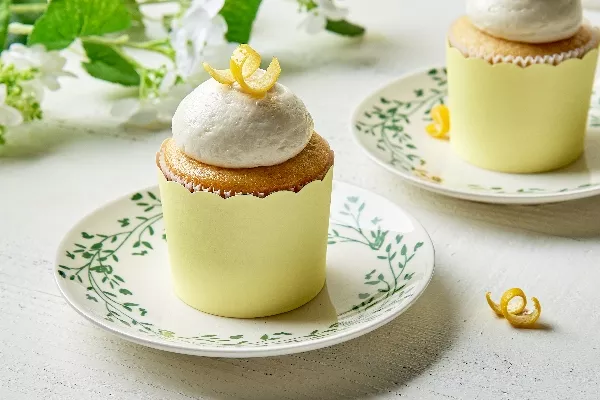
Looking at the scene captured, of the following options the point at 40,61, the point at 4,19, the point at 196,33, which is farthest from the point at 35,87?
the point at 196,33

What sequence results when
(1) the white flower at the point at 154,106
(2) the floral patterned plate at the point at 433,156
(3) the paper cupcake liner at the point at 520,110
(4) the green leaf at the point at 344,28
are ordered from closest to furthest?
(2) the floral patterned plate at the point at 433,156, (3) the paper cupcake liner at the point at 520,110, (1) the white flower at the point at 154,106, (4) the green leaf at the point at 344,28

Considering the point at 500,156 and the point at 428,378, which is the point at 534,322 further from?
the point at 500,156

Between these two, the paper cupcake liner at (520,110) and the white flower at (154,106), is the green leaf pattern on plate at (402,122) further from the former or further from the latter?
the white flower at (154,106)

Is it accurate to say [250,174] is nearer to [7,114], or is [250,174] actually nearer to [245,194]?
[245,194]

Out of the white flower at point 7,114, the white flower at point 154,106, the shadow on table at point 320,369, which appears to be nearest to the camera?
the shadow on table at point 320,369

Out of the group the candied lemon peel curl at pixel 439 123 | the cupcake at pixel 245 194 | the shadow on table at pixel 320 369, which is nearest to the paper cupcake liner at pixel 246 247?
the cupcake at pixel 245 194

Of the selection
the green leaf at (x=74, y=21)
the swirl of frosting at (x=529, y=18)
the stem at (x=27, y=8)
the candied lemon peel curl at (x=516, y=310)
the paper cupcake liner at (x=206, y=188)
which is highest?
the swirl of frosting at (x=529, y=18)

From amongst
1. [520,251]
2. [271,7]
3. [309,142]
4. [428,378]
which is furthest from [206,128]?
[271,7]
